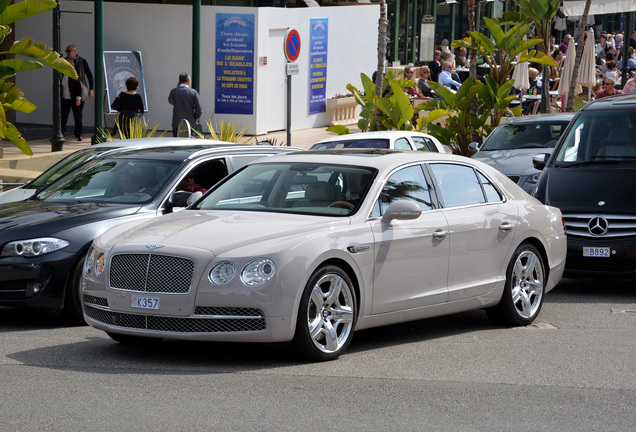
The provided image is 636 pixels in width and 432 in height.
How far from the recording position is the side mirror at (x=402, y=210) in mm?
7992

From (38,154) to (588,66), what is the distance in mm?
11629

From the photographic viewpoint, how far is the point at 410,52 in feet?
136

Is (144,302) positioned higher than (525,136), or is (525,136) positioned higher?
(525,136)

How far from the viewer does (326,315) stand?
760 centimetres

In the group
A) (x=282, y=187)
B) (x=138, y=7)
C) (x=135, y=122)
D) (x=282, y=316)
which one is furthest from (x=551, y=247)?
(x=138, y=7)

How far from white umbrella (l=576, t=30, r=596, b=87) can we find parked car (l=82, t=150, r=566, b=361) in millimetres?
14375

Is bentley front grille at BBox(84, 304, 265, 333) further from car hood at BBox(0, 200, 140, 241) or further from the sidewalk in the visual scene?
the sidewalk

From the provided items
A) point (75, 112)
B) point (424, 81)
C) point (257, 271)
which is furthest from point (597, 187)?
point (424, 81)

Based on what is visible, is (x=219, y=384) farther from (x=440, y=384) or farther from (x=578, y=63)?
(x=578, y=63)

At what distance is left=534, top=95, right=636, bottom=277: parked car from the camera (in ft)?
37.0

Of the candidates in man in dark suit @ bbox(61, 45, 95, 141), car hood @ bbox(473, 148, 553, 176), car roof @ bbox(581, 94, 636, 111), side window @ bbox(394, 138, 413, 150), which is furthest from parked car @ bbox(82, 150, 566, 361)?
man in dark suit @ bbox(61, 45, 95, 141)

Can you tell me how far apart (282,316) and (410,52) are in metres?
35.0

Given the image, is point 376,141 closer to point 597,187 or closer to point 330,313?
point 597,187

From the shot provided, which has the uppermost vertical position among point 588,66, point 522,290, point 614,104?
point 588,66
